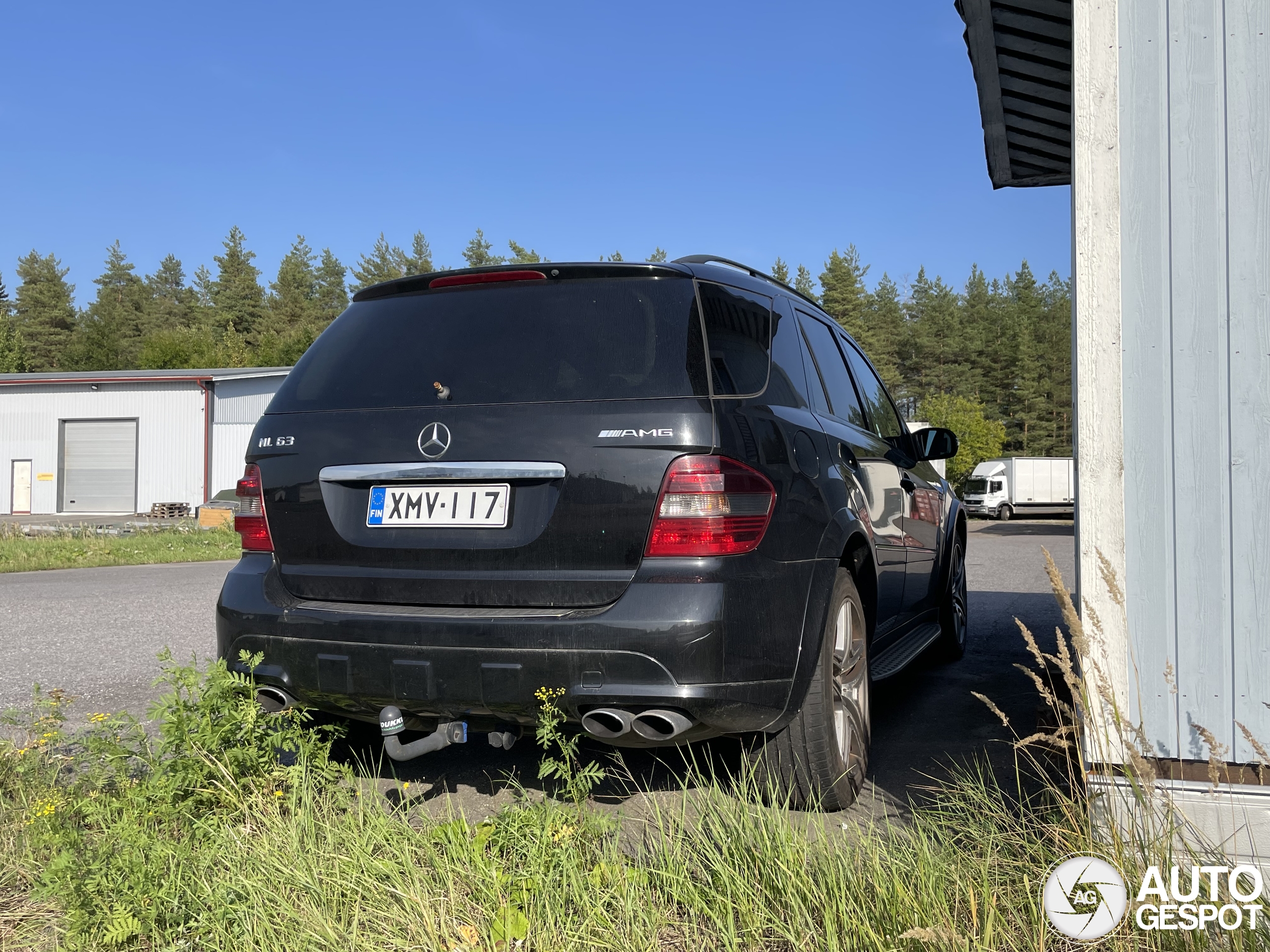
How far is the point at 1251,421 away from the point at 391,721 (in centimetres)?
239

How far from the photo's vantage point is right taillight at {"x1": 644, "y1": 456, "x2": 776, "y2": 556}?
2.75 m

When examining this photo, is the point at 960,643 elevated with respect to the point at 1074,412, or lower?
lower

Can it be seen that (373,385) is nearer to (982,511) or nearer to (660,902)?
(660,902)

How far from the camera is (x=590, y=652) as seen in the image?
107 inches

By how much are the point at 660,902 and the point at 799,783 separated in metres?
0.89

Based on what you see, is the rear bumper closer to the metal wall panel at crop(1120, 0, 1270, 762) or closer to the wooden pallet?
the metal wall panel at crop(1120, 0, 1270, 762)

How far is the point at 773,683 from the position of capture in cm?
287

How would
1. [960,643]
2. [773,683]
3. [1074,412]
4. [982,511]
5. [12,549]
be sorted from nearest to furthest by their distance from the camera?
[1074,412], [773,683], [960,643], [12,549], [982,511]

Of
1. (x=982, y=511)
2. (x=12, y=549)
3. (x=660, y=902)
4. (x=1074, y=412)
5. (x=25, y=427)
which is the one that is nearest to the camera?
(x=660, y=902)

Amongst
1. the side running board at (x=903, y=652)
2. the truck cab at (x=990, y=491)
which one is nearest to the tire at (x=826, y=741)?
the side running board at (x=903, y=652)

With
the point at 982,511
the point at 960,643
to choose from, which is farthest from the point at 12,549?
the point at 982,511

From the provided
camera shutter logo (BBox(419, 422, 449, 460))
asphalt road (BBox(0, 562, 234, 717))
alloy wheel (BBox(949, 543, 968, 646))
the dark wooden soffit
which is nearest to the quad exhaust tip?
camera shutter logo (BBox(419, 422, 449, 460))

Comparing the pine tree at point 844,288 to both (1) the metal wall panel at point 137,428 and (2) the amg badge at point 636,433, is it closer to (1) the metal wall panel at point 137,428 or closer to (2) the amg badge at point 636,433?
(1) the metal wall panel at point 137,428

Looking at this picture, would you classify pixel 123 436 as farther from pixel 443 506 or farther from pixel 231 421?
pixel 443 506
